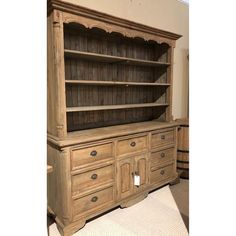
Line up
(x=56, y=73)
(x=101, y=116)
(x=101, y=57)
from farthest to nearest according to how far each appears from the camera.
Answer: (x=101, y=116), (x=101, y=57), (x=56, y=73)

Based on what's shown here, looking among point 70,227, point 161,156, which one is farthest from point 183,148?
point 70,227

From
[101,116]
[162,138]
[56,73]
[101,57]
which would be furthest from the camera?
[162,138]

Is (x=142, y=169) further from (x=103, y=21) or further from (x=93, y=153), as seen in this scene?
(x=103, y=21)

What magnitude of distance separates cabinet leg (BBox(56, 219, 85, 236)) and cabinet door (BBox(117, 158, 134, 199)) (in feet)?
1.62

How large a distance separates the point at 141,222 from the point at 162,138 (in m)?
1.03

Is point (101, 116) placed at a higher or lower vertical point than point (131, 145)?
higher

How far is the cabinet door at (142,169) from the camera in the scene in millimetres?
2471

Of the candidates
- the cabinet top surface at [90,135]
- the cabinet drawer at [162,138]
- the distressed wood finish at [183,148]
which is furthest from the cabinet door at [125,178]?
the distressed wood finish at [183,148]

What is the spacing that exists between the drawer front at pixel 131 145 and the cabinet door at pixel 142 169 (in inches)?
4.2

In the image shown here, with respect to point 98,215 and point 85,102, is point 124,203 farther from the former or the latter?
point 85,102

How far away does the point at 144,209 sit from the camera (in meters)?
2.37

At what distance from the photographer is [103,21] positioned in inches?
82.0

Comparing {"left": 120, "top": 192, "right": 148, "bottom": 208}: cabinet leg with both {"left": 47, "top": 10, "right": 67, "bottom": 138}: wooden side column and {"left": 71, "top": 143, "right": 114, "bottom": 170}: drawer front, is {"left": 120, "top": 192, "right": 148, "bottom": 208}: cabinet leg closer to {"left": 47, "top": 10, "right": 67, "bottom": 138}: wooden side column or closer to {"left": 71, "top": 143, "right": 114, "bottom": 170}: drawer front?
{"left": 71, "top": 143, "right": 114, "bottom": 170}: drawer front
